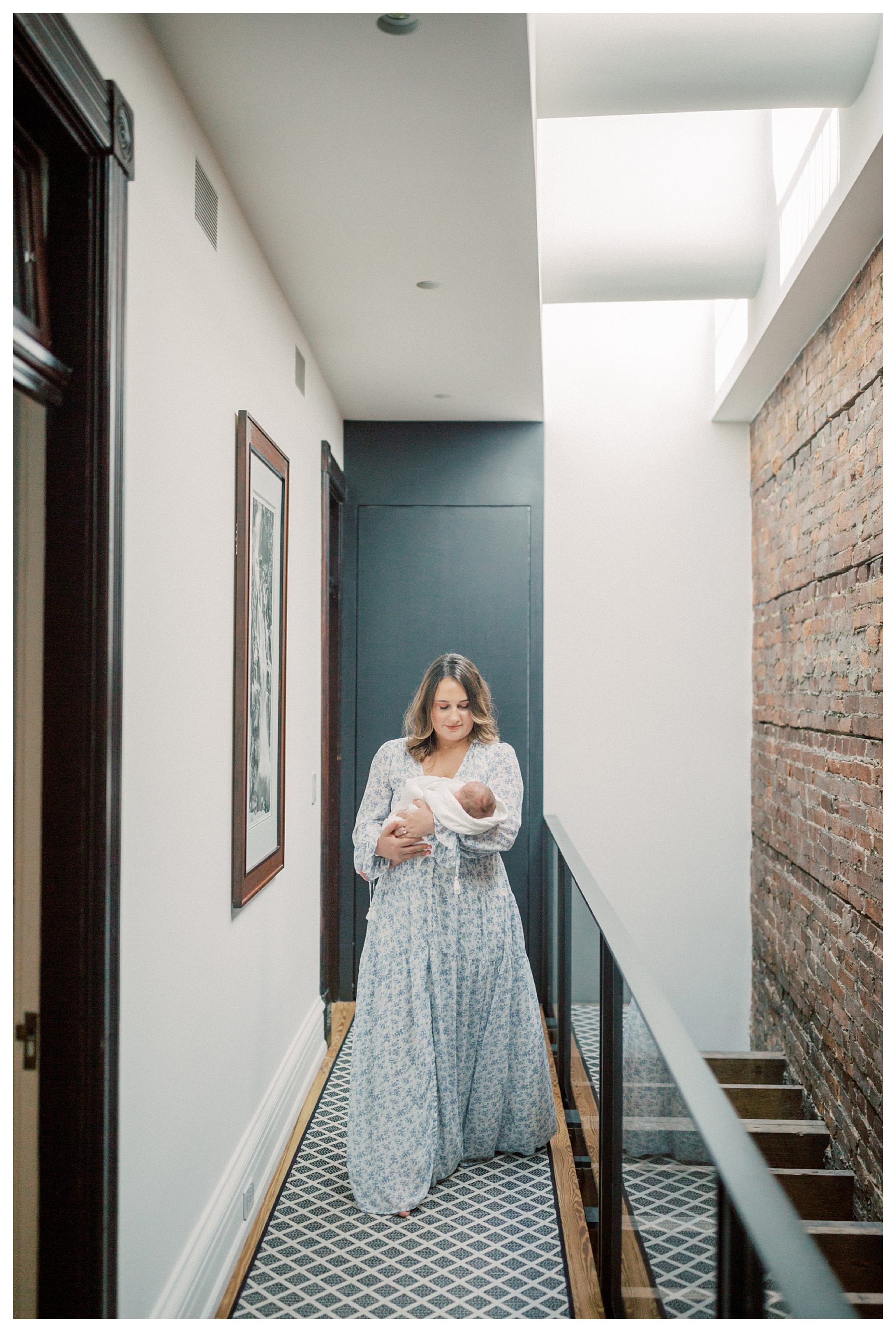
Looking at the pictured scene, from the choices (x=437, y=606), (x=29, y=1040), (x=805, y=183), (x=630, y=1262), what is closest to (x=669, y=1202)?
(x=630, y=1262)

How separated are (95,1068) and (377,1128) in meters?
1.41

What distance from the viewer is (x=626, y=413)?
4883 millimetres

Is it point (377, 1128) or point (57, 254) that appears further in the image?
point (377, 1128)

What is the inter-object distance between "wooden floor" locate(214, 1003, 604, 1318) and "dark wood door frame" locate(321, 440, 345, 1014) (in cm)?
74

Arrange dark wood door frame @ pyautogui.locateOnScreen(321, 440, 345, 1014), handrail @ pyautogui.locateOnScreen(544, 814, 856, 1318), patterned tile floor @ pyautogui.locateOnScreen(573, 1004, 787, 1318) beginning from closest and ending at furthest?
1. handrail @ pyautogui.locateOnScreen(544, 814, 856, 1318)
2. patterned tile floor @ pyautogui.locateOnScreen(573, 1004, 787, 1318)
3. dark wood door frame @ pyautogui.locateOnScreen(321, 440, 345, 1014)

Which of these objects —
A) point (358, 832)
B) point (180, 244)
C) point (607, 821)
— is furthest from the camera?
point (607, 821)

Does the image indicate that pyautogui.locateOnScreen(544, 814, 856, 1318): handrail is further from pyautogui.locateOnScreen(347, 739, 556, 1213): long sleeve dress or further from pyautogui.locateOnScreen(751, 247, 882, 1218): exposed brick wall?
pyautogui.locateOnScreen(751, 247, 882, 1218): exposed brick wall

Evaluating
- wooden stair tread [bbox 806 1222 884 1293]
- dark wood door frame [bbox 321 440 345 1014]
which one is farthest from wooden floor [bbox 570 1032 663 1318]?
dark wood door frame [bbox 321 440 345 1014]

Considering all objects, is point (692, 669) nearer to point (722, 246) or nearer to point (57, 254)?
point (722, 246)

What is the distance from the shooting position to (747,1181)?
1158mm

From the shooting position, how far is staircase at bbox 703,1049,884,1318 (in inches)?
101

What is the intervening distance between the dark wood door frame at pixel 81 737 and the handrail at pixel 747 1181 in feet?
3.03

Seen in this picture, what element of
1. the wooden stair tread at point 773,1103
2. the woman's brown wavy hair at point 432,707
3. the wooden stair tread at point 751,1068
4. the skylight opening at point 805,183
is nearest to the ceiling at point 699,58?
the skylight opening at point 805,183

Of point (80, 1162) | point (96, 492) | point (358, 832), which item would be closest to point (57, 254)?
point (96, 492)
